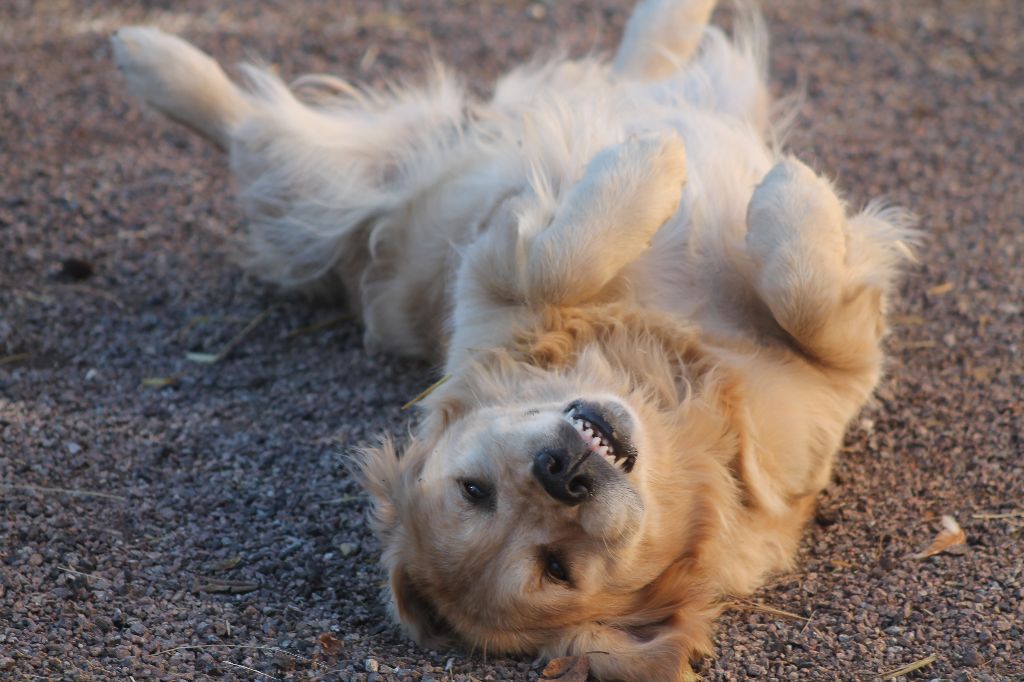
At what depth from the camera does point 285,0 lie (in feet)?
25.1

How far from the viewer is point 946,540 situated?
12.2ft

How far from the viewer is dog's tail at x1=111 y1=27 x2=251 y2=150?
5.38 metres

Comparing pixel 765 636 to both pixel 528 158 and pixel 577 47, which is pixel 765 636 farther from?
pixel 577 47

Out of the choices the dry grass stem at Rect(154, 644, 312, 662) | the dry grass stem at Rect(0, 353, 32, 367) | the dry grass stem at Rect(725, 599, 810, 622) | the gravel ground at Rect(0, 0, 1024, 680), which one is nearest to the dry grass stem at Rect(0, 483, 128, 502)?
the gravel ground at Rect(0, 0, 1024, 680)

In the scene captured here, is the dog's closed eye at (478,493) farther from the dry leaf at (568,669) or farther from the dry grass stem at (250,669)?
the dry grass stem at (250,669)

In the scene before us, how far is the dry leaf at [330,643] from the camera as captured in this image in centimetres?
323

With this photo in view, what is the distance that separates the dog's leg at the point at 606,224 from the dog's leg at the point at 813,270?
311 mm

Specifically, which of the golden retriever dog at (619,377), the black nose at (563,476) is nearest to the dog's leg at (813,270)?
the golden retriever dog at (619,377)

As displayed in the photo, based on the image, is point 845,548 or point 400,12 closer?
point 845,548

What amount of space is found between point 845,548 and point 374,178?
266cm

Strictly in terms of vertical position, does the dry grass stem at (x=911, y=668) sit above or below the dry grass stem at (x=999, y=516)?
above

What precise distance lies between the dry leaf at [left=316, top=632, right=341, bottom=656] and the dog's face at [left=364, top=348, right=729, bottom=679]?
218mm

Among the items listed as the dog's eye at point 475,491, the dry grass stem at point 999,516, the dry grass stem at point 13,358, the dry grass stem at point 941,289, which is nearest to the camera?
the dog's eye at point 475,491

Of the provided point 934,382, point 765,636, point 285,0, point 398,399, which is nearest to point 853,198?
point 934,382
